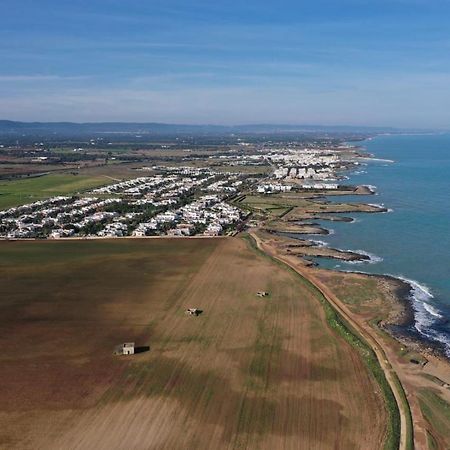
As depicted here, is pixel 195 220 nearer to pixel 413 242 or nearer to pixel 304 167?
pixel 413 242

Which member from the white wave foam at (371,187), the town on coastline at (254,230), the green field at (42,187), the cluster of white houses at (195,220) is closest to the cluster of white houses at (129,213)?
the cluster of white houses at (195,220)

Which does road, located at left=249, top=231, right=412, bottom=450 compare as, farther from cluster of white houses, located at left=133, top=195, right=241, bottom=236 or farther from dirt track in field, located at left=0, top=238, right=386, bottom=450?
cluster of white houses, located at left=133, top=195, right=241, bottom=236

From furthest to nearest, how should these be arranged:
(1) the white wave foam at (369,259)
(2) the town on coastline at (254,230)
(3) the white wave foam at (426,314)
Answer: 1. (1) the white wave foam at (369,259)
2. (3) the white wave foam at (426,314)
3. (2) the town on coastline at (254,230)

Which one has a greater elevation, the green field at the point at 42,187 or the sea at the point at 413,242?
the green field at the point at 42,187

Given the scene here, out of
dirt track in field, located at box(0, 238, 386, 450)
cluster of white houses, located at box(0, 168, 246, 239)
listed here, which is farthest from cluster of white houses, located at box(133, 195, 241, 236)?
dirt track in field, located at box(0, 238, 386, 450)

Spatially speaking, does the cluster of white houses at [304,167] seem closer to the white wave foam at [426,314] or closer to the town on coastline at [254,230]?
the town on coastline at [254,230]

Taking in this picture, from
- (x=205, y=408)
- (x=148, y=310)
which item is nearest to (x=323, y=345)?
(x=205, y=408)
